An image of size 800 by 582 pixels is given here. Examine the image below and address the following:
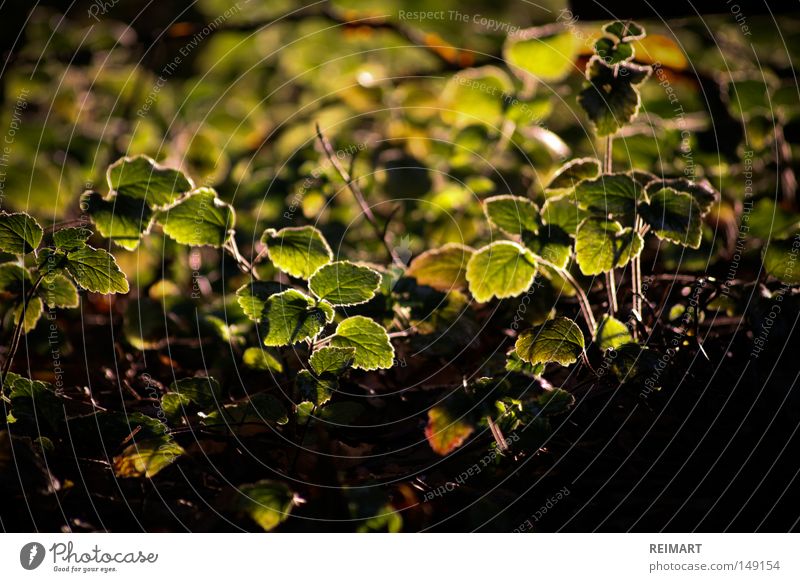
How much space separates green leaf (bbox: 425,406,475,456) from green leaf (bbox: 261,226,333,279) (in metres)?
0.21

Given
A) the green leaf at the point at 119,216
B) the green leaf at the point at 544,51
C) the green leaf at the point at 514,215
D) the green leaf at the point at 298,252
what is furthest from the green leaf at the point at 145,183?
the green leaf at the point at 544,51

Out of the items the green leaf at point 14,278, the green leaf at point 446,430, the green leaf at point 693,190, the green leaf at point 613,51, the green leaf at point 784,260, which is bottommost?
the green leaf at point 446,430

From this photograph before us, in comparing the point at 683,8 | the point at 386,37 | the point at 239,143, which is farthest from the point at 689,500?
the point at 386,37

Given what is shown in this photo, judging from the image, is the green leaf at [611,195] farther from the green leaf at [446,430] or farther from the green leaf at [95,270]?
the green leaf at [95,270]

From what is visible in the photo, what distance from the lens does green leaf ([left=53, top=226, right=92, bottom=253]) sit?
0.69 metres

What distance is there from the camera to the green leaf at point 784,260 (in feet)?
2.58

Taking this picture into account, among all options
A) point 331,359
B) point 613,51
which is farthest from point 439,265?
→ point 613,51

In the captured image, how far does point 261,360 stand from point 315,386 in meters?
0.14

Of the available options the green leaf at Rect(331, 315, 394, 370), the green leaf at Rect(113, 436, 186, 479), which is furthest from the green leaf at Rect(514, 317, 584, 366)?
the green leaf at Rect(113, 436, 186, 479)

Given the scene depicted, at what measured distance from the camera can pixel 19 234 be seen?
0.70 meters

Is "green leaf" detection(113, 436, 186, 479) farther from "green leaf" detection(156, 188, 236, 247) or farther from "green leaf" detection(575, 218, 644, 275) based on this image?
"green leaf" detection(575, 218, 644, 275)

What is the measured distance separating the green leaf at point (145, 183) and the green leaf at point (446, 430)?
1.28 feet

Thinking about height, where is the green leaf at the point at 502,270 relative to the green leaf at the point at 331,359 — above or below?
above

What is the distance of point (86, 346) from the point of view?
100 centimetres
